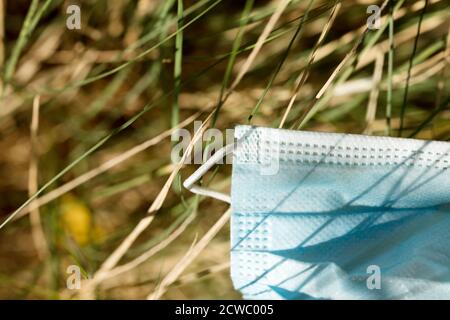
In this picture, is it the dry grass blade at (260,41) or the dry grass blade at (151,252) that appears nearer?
the dry grass blade at (260,41)

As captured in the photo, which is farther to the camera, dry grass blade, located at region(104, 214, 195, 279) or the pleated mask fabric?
dry grass blade, located at region(104, 214, 195, 279)

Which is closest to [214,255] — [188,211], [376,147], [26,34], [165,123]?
[188,211]

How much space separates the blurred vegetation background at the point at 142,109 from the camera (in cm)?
90

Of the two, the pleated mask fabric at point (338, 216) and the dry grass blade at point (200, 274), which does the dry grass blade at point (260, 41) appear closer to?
the pleated mask fabric at point (338, 216)

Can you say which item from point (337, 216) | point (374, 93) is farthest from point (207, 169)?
point (374, 93)

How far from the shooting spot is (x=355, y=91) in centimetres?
92

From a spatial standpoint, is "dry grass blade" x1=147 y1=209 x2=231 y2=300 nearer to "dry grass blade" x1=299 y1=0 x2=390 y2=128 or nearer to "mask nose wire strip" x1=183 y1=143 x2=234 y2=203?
"mask nose wire strip" x1=183 y1=143 x2=234 y2=203

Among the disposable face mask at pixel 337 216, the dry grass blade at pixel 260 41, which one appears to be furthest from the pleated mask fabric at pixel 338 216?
the dry grass blade at pixel 260 41

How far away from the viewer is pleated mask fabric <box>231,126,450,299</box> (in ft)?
2.33

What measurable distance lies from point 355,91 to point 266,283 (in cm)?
36

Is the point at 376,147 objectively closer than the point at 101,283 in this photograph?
Yes

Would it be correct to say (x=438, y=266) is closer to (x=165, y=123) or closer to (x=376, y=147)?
(x=376, y=147)

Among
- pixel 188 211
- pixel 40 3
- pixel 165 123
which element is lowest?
pixel 188 211

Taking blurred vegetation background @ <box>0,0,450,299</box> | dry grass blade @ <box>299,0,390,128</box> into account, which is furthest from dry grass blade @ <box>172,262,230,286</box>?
dry grass blade @ <box>299,0,390,128</box>
